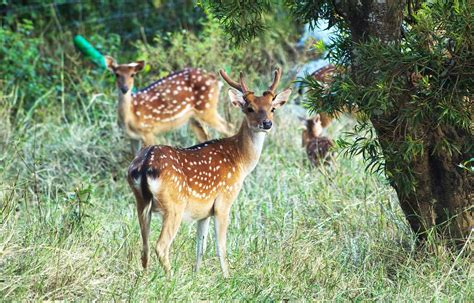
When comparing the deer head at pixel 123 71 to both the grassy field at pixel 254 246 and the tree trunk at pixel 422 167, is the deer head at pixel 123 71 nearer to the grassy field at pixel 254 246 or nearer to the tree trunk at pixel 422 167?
the grassy field at pixel 254 246

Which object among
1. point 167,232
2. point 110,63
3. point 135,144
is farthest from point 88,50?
point 167,232

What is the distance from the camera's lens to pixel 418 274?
619 cm

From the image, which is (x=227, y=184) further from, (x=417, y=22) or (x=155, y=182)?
(x=417, y=22)

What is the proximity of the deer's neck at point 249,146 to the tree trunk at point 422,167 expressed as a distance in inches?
46.4

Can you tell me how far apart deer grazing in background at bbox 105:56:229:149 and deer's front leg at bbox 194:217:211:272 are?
3.50 meters

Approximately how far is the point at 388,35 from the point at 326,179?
2.19 meters

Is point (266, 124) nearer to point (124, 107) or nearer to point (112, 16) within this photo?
point (124, 107)

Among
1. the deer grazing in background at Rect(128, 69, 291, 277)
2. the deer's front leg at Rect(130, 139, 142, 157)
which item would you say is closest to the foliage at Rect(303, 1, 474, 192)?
the deer grazing in background at Rect(128, 69, 291, 277)

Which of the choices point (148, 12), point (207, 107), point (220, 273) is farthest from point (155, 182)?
point (148, 12)

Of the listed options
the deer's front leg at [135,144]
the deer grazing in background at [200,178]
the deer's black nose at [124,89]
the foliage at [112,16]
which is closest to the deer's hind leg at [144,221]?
the deer grazing in background at [200,178]

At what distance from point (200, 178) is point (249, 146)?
0.67 m

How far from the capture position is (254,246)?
6.76 m

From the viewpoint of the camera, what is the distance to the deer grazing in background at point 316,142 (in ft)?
30.1

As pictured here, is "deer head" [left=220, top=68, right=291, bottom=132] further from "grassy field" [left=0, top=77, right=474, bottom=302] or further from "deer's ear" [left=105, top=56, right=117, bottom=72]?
"deer's ear" [left=105, top=56, right=117, bottom=72]
